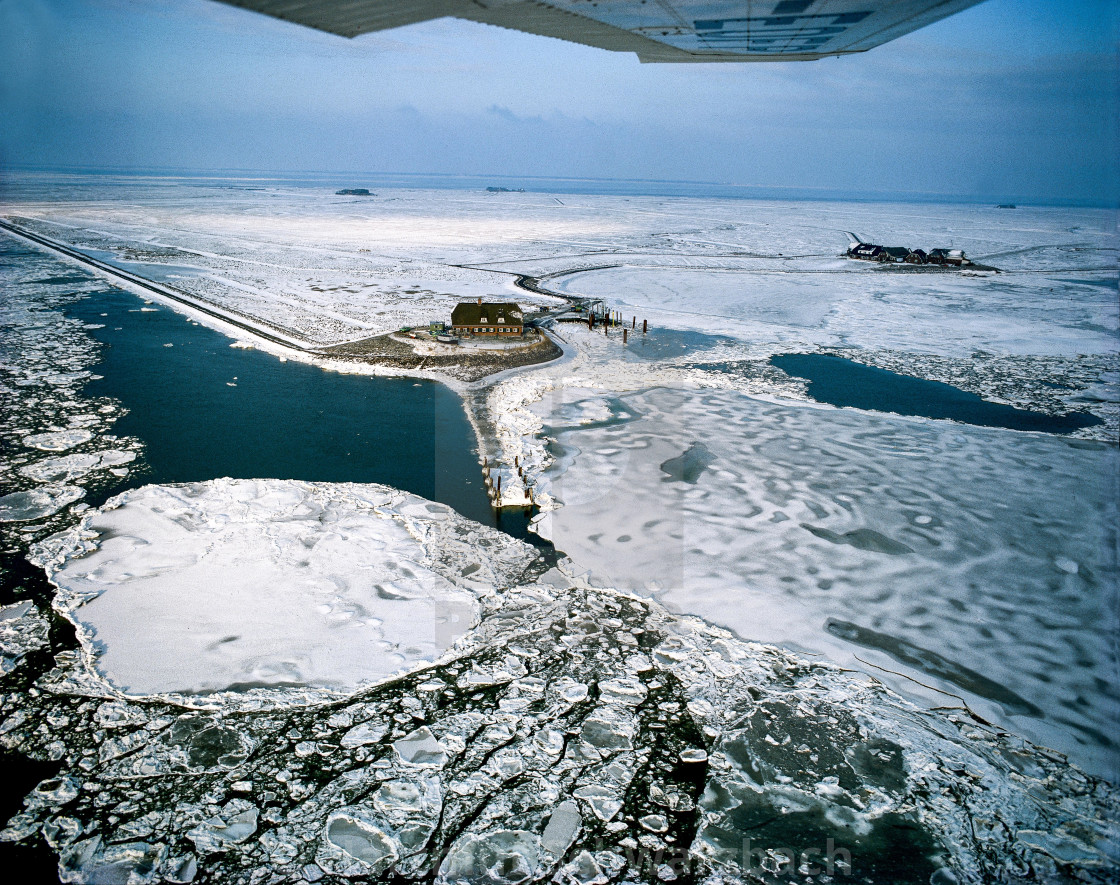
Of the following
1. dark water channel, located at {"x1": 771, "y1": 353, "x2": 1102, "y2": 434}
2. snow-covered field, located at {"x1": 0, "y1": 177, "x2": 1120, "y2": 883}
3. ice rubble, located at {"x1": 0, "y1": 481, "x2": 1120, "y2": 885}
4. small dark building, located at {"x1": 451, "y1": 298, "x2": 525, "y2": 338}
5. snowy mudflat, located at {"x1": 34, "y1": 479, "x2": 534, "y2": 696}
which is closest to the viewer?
ice rubble, located at {"x1": 0, "y1": 481, "x2": 1120, "y2": 885}

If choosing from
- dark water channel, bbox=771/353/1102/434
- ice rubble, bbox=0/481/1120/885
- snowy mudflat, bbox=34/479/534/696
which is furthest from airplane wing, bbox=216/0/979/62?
dark water channel, bbox=771/353/1102/434

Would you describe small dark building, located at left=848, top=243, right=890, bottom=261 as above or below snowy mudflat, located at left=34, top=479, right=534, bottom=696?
above

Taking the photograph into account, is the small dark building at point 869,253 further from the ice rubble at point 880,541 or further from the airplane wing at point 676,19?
the airplane wing at point 676,19

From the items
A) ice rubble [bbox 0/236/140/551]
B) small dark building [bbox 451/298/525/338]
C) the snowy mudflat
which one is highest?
small dark building [bbox 451/298/525/338]

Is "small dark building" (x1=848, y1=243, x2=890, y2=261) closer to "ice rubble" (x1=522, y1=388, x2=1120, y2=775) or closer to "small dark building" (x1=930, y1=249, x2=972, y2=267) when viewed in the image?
"small dark building" (x1=930, y1=249, x2=972, y2=267)

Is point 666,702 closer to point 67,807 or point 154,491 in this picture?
point 67,807

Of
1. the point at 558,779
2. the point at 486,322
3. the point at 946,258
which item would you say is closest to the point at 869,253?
the point at 946,258
